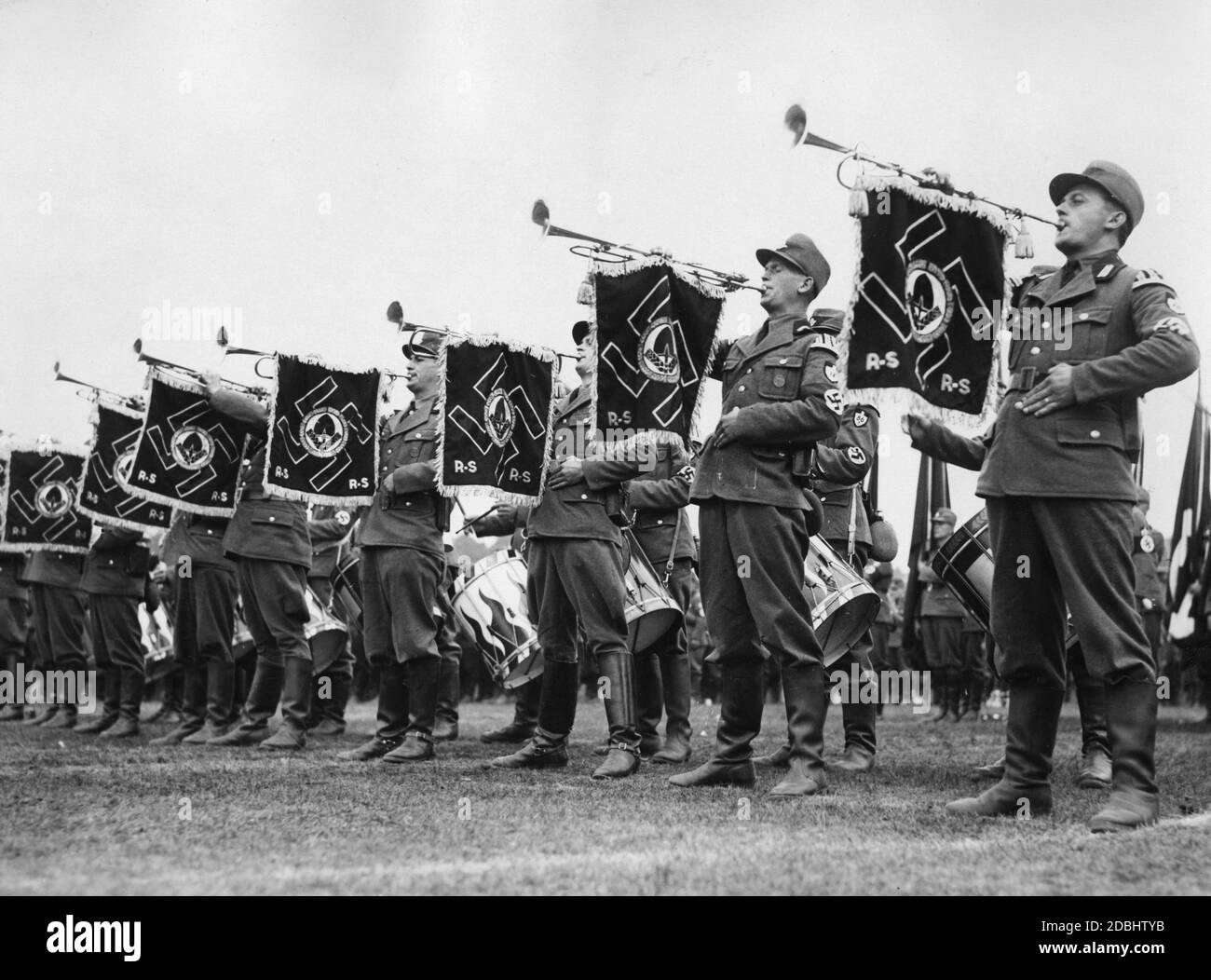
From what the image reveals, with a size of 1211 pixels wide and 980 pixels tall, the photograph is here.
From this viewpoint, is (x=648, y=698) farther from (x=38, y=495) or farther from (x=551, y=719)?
(x=38, y=495)

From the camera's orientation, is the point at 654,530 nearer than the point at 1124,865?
No

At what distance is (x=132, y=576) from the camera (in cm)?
967

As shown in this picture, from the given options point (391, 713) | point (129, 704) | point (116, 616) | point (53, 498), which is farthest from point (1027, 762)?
point (53, 498)

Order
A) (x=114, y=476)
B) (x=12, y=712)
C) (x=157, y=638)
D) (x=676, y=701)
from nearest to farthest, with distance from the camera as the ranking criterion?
(x=676, y=701) → (x=114, y=476) → (x=12, y=712) → (x=157, y=638)

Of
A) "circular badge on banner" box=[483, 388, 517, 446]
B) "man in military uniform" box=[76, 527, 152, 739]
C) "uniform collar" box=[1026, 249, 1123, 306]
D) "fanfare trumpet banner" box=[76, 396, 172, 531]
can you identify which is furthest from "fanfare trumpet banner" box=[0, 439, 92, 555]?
"uniform collar" box=[1026, 249, 1123, 306]

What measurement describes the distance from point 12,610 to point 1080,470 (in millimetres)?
10407

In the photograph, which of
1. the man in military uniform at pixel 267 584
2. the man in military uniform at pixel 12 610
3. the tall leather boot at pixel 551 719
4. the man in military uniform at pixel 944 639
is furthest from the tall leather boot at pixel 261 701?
→ the man in military uniform at pixel 944 639

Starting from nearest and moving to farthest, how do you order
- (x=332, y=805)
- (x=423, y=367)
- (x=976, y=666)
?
(x=332, y=805)
(x=423, y=367)
(x=976, y=666)

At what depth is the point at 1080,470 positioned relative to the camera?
4.41 metres

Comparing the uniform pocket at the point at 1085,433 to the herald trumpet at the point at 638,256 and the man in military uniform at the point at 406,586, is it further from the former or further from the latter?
the man in military uniform at the point at 406,586

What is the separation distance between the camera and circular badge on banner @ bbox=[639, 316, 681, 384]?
19.4 ft

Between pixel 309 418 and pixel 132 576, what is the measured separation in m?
2.84
